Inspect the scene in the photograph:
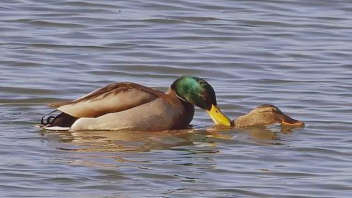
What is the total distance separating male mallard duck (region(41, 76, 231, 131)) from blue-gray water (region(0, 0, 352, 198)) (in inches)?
6.3

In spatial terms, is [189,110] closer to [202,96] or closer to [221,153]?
[202,96]

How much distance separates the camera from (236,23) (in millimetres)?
18906

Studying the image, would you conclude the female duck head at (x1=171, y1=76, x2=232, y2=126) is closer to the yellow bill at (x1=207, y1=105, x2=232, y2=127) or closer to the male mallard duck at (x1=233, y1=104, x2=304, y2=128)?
the yellow bill at (x1=207, y1=105, x2=232, y2=127)

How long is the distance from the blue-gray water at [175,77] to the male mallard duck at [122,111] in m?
0.16

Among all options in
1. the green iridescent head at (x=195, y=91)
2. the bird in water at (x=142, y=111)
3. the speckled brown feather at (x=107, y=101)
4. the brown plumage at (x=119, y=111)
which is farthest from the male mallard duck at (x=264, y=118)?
the speckled brown feather at (x=107, y=101)

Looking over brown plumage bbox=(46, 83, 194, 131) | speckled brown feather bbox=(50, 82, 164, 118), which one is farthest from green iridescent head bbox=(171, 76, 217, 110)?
speckled brown feather bbox=(50, 82, 164, 118)

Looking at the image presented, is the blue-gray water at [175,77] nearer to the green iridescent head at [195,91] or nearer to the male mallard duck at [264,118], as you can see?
the male mallard duck at [264,118]

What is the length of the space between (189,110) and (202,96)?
0.18m

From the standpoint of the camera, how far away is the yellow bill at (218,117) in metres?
12.8

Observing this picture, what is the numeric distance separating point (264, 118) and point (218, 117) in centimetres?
43

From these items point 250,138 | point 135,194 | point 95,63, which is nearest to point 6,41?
point 95,63

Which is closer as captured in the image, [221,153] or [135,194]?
[135,194]

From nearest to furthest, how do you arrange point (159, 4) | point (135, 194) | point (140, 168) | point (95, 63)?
1. point (135, 194)
2. point (140, 168)
3. point (95, 63)
4. point (159, 4)

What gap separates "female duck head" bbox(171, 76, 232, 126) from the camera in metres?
12.9
